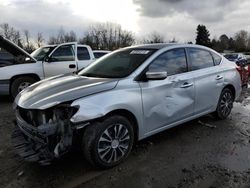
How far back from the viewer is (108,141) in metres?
3.54

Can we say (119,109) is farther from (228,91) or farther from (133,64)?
(228,91)

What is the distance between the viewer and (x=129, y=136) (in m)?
3.76

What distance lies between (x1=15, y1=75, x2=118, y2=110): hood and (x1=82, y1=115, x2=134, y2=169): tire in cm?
42

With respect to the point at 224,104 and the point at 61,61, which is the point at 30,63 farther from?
the point at 224,104

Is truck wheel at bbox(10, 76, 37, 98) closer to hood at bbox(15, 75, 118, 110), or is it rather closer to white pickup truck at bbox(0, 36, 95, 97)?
white pickup truck at bbox(0, 36, 95, 97)

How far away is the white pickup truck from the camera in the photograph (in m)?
7.70

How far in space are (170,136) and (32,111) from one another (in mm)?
2431

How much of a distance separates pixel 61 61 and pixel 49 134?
5.81 m

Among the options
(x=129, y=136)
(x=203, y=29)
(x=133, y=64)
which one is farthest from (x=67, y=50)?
(x=203, y=29)

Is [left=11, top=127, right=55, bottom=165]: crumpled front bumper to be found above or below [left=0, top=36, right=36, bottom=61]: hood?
below

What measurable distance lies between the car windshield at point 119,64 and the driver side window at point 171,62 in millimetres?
176

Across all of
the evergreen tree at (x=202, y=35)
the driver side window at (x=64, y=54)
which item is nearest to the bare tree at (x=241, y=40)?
the evergreen tree at (x=202, y=35)

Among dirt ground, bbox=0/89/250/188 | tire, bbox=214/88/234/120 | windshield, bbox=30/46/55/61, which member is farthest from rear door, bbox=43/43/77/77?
tire, bbox=214/88/234/120

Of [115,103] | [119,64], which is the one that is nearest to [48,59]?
[119,64]
